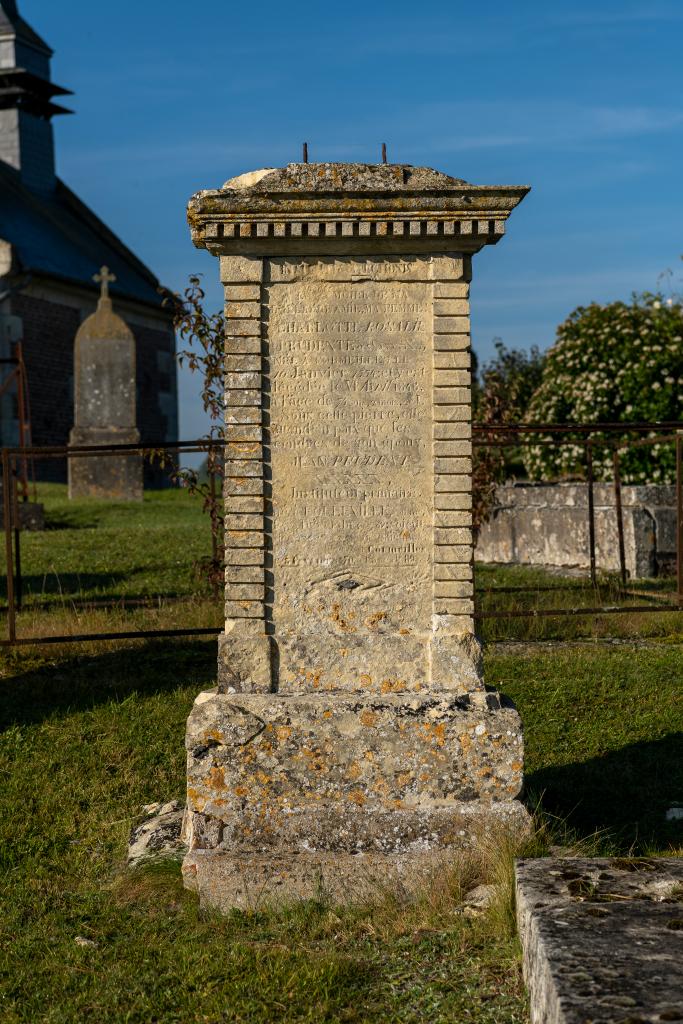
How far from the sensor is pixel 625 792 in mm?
5449

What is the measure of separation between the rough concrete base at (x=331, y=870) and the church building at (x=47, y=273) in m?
19.5

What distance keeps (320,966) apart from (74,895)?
1.30 metres

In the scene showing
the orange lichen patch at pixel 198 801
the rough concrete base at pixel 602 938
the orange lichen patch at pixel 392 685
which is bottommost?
the rough concrete base at pixel 602 938

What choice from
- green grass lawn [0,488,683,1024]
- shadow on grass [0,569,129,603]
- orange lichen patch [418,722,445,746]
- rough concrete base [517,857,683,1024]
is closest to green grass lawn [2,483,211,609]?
shadow on grass [0,569,129,603]

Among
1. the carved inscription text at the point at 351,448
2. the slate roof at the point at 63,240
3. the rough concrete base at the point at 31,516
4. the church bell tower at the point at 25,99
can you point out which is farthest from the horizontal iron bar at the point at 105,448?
the church bell tower at the point at 25,99

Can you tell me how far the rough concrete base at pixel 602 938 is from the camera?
9.28ft

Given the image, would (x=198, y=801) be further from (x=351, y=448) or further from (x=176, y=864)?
(x=351, y=448)

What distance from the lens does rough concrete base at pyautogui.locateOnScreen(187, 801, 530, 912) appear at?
14.2ft

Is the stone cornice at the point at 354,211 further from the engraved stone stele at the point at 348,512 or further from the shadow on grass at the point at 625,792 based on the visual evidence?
the shadow on grass at the point at 625,792

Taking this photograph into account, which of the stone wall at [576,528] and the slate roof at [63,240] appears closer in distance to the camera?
the stone wall at [576,528]

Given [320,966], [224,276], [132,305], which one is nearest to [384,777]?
[320,966]

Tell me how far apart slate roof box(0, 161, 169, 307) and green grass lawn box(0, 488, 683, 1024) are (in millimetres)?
17739

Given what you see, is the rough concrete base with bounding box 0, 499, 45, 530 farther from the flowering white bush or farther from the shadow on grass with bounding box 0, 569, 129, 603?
the flowering white bush

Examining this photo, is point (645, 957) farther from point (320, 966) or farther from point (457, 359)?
point (457, 359)
